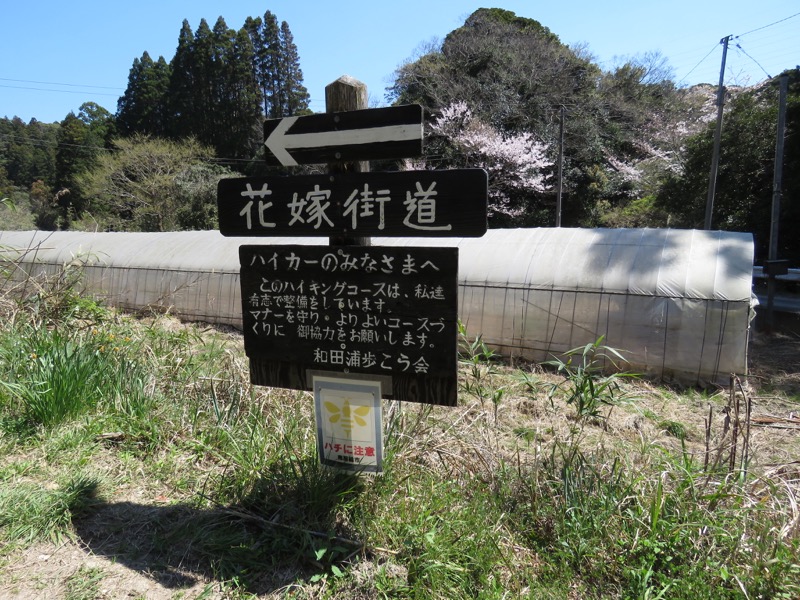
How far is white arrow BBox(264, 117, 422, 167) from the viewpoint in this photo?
2.48m

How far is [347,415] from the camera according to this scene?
8.82ft

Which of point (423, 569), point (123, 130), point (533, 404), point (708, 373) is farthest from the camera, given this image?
point (123, 130)

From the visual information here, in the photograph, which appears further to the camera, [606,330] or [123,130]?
[123,130]

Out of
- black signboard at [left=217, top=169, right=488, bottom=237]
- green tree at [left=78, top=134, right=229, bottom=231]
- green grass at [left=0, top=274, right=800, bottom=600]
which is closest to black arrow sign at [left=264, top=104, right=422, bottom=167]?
black signboard at [left=217, top=169, right=488, bottom=237]

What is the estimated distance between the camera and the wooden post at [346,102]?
8.66 feet

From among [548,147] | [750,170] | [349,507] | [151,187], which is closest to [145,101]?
[151,187]

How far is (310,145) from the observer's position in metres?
2.67

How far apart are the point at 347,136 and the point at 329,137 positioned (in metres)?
0.10

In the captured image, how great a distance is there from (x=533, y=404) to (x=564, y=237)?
3.83 metres

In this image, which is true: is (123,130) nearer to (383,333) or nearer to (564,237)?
(564,237)

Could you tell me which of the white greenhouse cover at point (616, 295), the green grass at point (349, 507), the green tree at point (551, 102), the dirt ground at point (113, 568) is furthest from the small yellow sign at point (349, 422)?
the green tree at point (551, 102)

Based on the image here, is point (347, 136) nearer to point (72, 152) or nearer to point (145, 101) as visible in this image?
point (145, 101)

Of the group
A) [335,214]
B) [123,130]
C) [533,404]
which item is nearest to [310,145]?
[335,214]

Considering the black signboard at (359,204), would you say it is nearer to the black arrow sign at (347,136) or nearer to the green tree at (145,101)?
the black arrow sign at (347,136)
